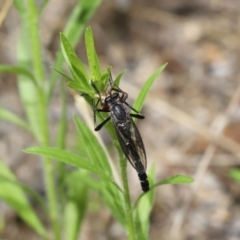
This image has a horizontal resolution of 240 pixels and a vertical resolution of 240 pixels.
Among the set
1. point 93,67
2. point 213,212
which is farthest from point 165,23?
point 93,67

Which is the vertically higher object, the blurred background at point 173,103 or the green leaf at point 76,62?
the blurred background at point 173,103

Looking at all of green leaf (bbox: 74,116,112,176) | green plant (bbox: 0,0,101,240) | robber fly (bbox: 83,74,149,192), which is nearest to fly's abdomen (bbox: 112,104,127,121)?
robber fly (bbox: 83,74,149,192)

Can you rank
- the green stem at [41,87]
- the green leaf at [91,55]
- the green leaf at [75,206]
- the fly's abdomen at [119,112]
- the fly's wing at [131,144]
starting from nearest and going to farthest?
the green leaf at [91,55] < the fly's wing at [131,144] < the fly's abdomen at [119,112] < the green stem at [41,87] < the green leaf at [75,206]

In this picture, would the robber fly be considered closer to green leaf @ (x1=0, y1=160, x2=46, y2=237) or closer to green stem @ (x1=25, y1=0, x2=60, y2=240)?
green stem @ (x1=25, y1=0, x2=60, y2=240)

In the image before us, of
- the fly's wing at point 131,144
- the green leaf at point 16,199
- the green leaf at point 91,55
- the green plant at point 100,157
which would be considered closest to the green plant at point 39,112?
the green leaf at point 16,199

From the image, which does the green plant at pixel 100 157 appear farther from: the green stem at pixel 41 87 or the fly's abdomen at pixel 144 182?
the green stem at pixel 41 87

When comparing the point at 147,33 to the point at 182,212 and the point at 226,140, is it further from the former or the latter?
the point at 182,212

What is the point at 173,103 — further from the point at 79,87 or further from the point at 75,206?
the point at 79,87
